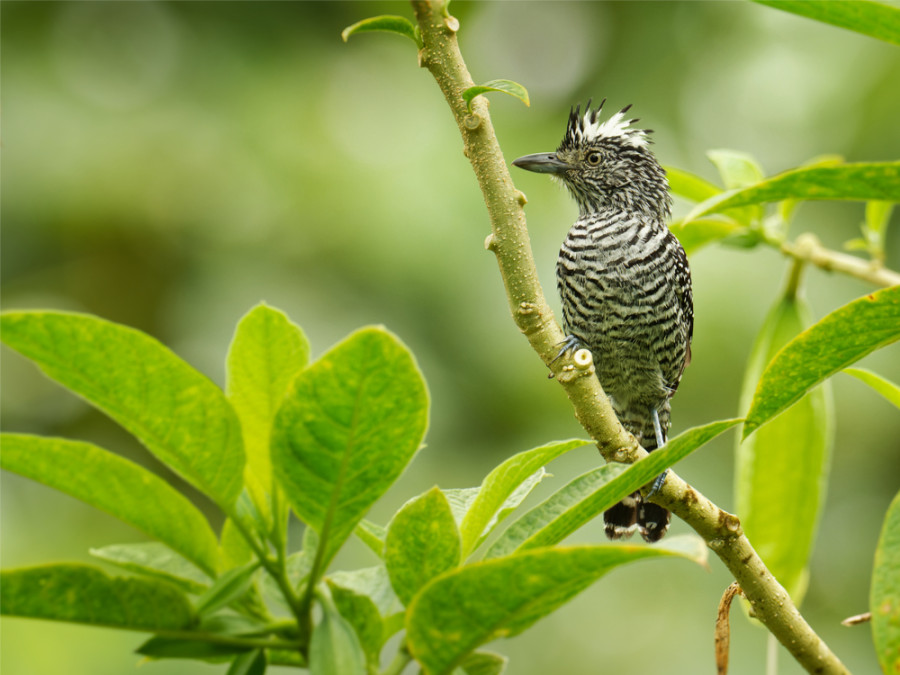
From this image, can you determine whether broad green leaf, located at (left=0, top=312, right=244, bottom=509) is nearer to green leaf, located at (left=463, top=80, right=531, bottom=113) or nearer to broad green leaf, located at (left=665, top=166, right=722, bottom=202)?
green leaf, located at (left=463, top=80, right=531, bottom=113)

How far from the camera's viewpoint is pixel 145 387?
2.72ft

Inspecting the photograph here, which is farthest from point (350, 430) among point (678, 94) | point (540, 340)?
point (678, 94)

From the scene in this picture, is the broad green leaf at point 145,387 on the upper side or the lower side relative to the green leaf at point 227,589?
upper

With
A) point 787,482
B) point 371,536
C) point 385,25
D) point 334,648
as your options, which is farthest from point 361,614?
point 787,482

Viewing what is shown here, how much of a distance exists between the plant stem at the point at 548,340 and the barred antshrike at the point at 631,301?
132 cm

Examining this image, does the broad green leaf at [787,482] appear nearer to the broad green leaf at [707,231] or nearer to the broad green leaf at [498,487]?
the broad green leaf at [707,231]

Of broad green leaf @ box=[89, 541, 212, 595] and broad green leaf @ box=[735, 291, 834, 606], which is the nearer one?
broad green leaf @ box=[89, 541, 212, 595]

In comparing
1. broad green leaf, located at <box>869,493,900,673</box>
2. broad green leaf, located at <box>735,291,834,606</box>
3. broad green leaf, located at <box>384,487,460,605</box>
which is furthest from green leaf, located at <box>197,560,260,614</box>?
broad green leaf, located at <box>735,291,834,606</box>

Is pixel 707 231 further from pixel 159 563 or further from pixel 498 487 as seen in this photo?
pixel 159 563

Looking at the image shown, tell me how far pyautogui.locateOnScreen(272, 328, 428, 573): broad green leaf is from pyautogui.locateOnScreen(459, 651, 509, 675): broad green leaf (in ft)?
0.60

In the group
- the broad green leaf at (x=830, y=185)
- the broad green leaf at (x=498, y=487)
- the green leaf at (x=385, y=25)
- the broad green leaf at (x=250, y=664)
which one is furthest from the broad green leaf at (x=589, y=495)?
the green leaf at (x=385, y=25)

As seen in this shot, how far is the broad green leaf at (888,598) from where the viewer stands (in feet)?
3.58

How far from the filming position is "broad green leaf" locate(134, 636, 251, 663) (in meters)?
0.84

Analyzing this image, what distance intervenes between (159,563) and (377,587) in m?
0.23
